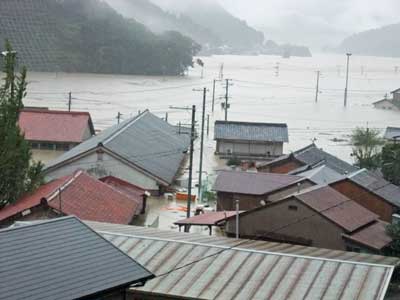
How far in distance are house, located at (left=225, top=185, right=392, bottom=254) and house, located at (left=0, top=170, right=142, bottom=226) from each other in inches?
30.7

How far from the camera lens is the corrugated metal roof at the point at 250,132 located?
8562mm

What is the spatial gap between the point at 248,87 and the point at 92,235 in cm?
2101

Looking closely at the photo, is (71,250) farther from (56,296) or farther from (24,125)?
(24,125)

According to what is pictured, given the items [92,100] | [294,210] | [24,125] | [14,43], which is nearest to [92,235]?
[294,210]

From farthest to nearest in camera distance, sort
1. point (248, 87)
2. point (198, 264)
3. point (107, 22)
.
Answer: point (107, 22) < point (248, 87) < point (198, 264)

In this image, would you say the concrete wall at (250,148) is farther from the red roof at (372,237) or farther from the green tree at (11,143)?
the red roof at (372,237)

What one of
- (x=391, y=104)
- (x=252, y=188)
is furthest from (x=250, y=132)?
(x=391, y=104)

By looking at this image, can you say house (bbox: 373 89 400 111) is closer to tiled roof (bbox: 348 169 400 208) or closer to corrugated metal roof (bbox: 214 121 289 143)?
corrugated metal roof (bbox: 214 121 289 143)

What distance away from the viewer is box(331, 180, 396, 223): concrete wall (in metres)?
4.83

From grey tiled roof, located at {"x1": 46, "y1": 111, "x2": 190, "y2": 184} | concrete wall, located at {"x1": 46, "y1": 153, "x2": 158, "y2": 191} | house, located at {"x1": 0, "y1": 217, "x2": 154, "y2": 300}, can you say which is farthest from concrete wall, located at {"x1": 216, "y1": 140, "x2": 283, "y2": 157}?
house, located at {"x1": 0, "y1": 217, "x2": 154, "y2": 300}

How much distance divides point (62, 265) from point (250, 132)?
6.97 m

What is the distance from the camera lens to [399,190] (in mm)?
5277

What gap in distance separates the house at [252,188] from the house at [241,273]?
2008 millimetres

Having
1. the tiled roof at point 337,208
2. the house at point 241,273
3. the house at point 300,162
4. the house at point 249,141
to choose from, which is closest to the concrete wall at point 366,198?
the tiled roof at point 337,208
